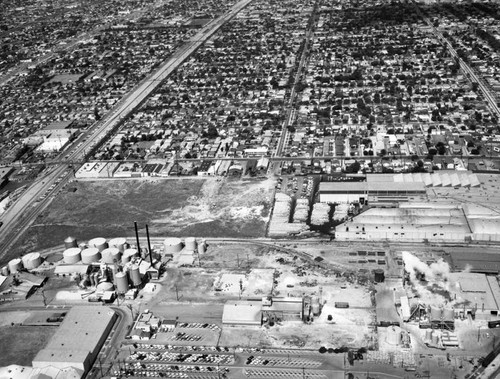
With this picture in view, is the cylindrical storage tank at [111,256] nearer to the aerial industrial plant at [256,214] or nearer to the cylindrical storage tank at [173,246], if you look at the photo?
the aerial industrial plant at [256,214]

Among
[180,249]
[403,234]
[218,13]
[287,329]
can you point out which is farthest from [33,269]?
[218,13]

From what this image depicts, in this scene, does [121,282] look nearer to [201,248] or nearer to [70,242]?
[201,248]

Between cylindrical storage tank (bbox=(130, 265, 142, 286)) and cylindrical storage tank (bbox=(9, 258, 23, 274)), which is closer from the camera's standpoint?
cylindrical storage tank (bbox=(130, 265, 142, 286))

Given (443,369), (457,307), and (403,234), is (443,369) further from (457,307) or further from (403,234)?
(403,234)

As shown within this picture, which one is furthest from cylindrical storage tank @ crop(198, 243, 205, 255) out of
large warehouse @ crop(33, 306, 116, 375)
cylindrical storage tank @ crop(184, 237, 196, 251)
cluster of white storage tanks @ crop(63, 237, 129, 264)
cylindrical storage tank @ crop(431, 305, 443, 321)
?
cylindrical storage tank @ crop(431, 305, 443, 321)

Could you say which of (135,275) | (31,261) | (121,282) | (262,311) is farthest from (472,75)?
(31,261)

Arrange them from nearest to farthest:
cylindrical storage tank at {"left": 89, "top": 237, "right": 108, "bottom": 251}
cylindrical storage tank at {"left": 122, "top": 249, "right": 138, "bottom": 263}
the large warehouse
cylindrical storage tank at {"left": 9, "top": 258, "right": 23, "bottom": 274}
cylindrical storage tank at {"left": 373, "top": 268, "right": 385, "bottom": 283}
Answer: the large warehouse, cylindrical storage tank at {"left": 373, "top": 268, "right": 385, "bottom": 283}, cylindrical storage tank at {"left": 122, "top": 249, "right": 138, "bottom": 263}, cylindrical storage tank at {"left": 9, "top": 258, "right": 23, "bottom": 274}, cylindrical storage tank at {"left": 89, "top": 237, "right": 108, "bottom": 251}

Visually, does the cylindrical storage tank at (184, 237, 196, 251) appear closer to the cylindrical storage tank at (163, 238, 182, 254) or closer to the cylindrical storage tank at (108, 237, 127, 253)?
the cylindrical storage tank at (163, 238, 182, 254)
